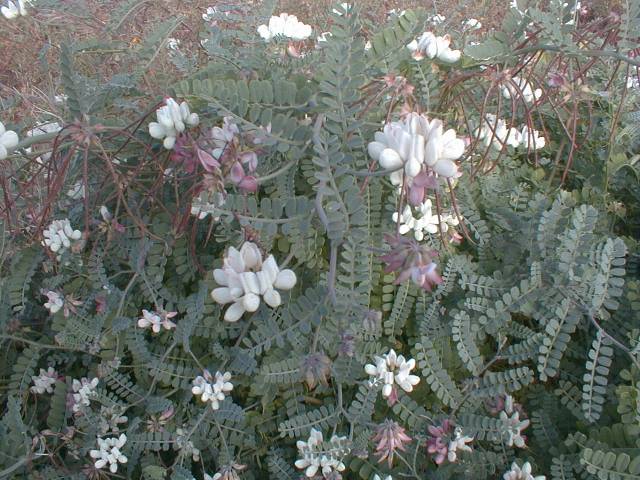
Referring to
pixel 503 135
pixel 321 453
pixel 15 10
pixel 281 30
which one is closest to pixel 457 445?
pixel 321 453

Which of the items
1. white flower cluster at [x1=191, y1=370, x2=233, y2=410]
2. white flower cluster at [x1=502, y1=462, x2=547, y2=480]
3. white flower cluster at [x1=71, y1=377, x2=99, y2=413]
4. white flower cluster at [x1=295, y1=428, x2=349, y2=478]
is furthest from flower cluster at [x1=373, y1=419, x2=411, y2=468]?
white flower cluster at [x1=71, y1=377, x2=99, y2=413]

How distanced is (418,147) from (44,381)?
3.87ft

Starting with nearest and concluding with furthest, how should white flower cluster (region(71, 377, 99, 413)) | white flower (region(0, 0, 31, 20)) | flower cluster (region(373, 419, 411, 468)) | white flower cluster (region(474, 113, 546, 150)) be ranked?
flower cluster (region(373, 419, 411, 468))
white flower cluster (region(71, 377, 99, 413))
white flower cluster (region(474, 113, 546, 150))
white flower (region(0, 0, 31, 20))

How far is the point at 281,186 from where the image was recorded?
1273mm

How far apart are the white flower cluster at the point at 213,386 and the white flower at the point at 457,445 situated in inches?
19.3

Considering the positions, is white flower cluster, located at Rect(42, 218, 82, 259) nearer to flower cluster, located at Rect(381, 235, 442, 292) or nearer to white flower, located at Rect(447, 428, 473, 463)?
flower cluster, located at Rect(381, 235, 442, 292)

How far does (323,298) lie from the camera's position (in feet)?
3.76

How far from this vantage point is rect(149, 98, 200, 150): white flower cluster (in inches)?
45.5

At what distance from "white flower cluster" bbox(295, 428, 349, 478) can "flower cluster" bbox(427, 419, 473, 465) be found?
0.18 m

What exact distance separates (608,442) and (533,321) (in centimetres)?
38

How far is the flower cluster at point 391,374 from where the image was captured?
3.89ft

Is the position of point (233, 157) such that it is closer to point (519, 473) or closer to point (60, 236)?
point (60, 236)

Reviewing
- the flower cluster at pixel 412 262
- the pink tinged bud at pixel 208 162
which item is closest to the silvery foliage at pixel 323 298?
the pink tinged bud at pixel 208 162


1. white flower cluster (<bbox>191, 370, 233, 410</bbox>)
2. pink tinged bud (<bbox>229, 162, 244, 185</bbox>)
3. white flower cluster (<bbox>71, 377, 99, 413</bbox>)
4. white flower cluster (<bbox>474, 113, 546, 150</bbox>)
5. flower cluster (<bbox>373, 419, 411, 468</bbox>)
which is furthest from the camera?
white flower cluster (<bbox>474, 113, 546, 150</bbox>)
